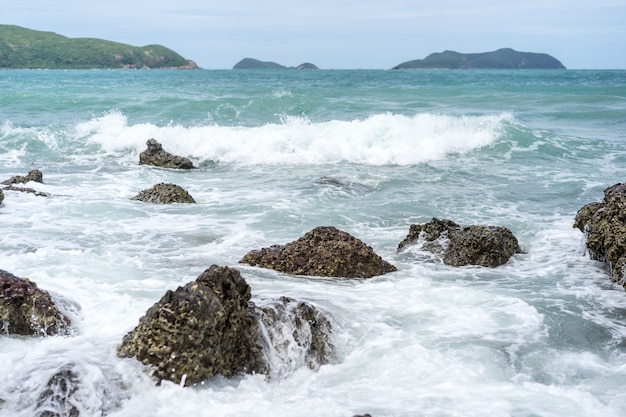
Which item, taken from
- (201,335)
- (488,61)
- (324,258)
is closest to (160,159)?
(324,258)

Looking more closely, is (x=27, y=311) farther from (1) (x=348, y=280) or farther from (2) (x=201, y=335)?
(1) (x=348, y=280)

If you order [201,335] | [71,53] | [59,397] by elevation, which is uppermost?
[71,53]

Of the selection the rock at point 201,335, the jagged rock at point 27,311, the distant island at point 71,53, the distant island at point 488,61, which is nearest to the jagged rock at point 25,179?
the jagged rock at point 27,311

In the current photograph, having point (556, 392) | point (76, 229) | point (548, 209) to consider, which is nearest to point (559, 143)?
point (548, 209)

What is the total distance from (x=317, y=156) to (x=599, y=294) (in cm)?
1165

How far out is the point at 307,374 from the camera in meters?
4.77

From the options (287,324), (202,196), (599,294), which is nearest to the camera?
(287,324)

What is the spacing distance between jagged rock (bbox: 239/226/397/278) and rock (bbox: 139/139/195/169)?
870cm

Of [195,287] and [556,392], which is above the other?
[195,287]

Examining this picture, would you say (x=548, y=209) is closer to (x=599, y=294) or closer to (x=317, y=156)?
(x=599, y=294)

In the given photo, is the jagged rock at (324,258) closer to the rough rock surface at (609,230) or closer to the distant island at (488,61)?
the rough rock surface at (609,230)

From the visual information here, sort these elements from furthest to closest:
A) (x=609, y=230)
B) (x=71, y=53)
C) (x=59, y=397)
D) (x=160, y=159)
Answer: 1. (x=71, y=53)
2. (x=160, y=159)
3. (x=609, y=230)
4. (x=59, y=397)

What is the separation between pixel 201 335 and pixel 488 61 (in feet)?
519

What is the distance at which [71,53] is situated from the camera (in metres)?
138
